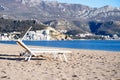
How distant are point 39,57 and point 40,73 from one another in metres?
6.52

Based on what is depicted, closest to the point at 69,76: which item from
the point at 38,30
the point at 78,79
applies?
the point at 78,79

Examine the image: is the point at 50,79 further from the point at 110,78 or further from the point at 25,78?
the point at 110,78

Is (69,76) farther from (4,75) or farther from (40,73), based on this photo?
(4,75)

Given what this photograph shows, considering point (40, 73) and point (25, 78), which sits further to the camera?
point (40, 73)

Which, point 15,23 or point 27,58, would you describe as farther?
point 15,23

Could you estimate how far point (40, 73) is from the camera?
39.4ft

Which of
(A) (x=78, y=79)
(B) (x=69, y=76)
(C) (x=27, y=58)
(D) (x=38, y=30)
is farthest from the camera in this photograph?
(D) (x=38, y=30)

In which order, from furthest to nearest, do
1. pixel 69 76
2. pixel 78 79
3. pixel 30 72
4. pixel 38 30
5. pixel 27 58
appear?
pixel 38 30, pixel 27 58, pixel 30 72, pixel 69 76, pixel 78 79

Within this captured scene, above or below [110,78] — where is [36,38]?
below

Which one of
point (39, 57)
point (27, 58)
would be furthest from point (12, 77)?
point (39, 57)

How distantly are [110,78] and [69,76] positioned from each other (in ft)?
4.52

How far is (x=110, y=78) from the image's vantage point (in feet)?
35.5

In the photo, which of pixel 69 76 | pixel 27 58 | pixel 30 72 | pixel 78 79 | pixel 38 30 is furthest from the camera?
pixel 38 30

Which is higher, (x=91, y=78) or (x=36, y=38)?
(x=91, y=78)
